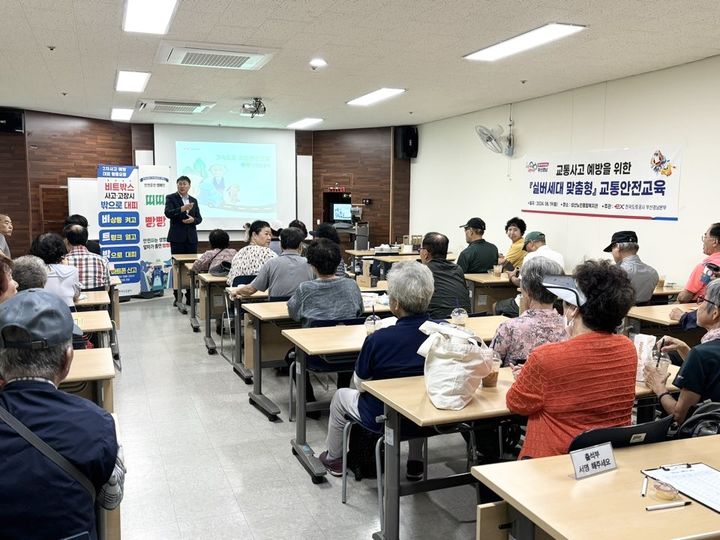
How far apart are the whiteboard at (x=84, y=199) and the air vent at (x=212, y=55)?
13.7 ft

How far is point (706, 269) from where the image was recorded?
498cm

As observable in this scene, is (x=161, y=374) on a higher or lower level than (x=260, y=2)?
lower

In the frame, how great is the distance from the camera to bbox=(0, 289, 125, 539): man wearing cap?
1426 millimetres

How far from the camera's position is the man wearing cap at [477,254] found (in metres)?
7.16

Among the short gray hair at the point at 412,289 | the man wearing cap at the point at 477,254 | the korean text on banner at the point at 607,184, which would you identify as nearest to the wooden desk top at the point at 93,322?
the short gray hair at the point at 412,289

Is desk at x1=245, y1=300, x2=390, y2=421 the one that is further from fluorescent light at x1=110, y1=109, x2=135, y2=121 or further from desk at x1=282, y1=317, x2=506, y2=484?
fluorescent light at x1=110, y1=109, x2=135, y2=121

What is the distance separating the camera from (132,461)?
3812 millimetres

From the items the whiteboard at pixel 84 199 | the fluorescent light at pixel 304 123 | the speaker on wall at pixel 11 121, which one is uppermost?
the fluorescent light at pixel 304 123

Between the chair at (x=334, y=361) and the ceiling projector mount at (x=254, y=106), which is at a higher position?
the ceiling projector mount at (x=254, y=106)

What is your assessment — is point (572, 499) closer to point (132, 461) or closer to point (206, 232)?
point (132, 461)

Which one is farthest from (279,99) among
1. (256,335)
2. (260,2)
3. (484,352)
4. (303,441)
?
(484,352)

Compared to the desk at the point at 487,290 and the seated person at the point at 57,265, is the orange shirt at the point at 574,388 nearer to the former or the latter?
the seated person at the point at 57,265

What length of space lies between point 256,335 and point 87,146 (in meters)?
7.88

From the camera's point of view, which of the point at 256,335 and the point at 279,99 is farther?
the point at 279,99
